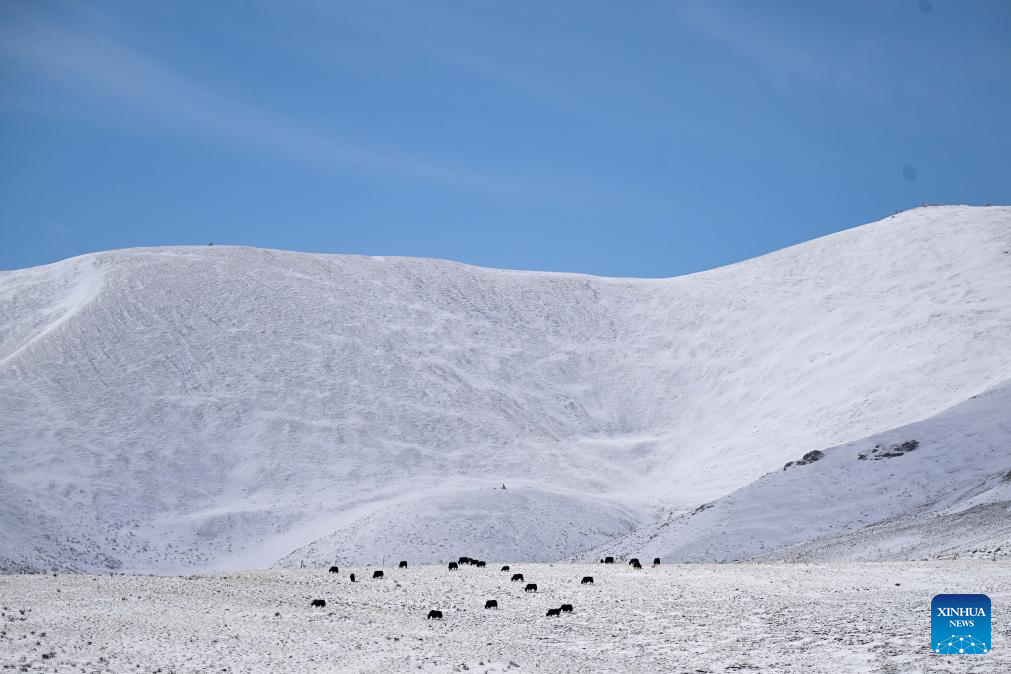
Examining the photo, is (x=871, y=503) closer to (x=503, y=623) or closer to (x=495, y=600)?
(x=495, y=600)

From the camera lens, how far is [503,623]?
23.6 m

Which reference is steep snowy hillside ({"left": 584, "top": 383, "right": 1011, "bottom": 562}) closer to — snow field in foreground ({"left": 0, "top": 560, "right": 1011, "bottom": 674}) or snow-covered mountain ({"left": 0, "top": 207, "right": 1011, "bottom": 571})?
snow-covered mountain ({"left": 0, "top": 207, "right": 1011, "bottom": 571})

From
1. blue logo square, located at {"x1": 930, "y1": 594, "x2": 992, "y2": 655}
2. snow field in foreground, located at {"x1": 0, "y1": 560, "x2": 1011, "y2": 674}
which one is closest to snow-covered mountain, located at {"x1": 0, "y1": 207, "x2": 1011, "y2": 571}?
snow field in foreground, located at {"x1": 0, "y1": 560, "x2": 1011, "y2": 674}

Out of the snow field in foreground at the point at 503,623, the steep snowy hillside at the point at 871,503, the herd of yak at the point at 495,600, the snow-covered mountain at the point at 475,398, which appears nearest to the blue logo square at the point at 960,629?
the snow field in foreground at the point at 503,623

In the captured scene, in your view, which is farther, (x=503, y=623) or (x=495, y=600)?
(x=495, y=600)

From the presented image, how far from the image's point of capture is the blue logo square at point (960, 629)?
1656 cm

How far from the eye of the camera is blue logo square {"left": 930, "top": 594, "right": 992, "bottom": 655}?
652 inches

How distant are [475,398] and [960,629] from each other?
218 feet

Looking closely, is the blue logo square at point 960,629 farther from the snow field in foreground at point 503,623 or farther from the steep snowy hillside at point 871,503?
the steep snowy hillside at point 871,503

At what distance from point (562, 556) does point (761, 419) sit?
3035cm

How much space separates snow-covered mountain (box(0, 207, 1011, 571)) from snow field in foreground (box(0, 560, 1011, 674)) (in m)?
19.1

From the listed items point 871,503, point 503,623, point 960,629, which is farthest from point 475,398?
point 960,629

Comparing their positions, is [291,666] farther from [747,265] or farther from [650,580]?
[747,265]

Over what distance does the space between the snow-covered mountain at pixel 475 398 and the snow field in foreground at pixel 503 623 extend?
62.7 ft
